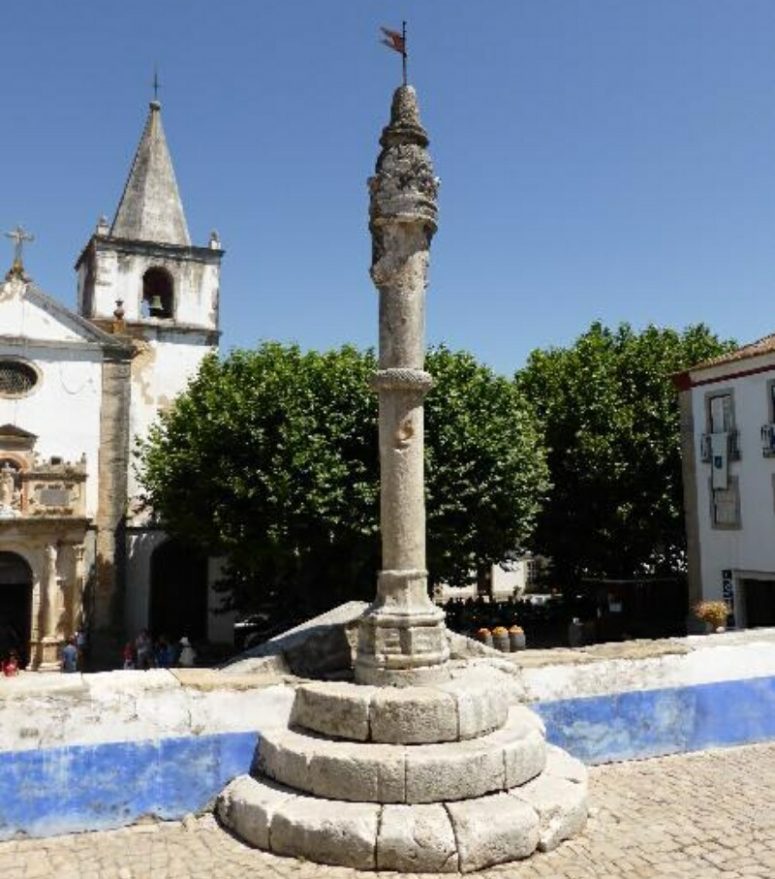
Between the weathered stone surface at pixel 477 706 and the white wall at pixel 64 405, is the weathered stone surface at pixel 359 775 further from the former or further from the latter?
the white wall at pixel 64 405

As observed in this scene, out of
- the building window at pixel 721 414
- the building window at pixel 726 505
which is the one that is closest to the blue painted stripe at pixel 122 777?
the building window at pixel 726 505

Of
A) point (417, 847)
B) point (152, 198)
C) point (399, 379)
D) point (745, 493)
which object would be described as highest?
point (152, 198)

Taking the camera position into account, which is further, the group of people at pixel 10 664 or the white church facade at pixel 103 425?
the white church facade at pixel 103 425

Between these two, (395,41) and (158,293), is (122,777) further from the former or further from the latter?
(158,293)

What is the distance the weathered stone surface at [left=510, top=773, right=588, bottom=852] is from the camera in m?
5.98

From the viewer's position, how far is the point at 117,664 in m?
22.4

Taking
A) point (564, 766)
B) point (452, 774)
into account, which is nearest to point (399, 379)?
point (452, 774)

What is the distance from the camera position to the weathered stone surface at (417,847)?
5609 mm

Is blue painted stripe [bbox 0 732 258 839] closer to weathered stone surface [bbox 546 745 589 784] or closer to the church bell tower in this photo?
weathered stone surface [bbox 546 745 589 784]

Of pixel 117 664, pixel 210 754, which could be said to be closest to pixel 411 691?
pixel 210 754

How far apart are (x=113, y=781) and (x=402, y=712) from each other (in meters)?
2.46

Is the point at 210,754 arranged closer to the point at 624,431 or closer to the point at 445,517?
the point at 445,517

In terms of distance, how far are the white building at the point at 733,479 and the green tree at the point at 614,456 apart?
170 centimetres

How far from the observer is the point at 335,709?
22.1ft
